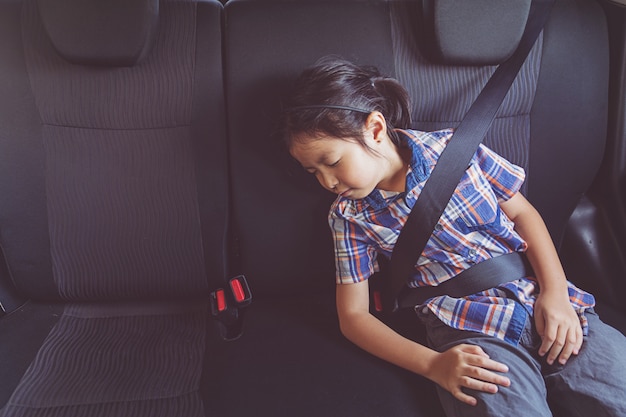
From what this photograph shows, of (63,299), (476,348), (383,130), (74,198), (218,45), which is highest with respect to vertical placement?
(218,45)

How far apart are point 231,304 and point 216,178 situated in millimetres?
314

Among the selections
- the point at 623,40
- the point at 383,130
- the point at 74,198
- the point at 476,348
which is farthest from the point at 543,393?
the point at 74,198

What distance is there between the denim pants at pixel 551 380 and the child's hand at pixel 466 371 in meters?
0.02

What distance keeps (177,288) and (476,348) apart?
29.6 inches

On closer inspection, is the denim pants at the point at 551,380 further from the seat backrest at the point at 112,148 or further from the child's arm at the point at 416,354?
the seat backrest at the point at 112,148

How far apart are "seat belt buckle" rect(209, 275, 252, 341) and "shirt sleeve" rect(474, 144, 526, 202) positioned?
63 centimetres

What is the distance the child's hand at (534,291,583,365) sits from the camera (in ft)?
3.62

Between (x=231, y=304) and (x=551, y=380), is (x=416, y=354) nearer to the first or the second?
(x=551, y=380)

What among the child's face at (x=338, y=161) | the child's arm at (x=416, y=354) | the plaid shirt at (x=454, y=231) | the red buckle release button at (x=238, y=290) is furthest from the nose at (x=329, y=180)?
the red buckle release button at (x=238, y=290)

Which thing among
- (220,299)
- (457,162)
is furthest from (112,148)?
(457,162)

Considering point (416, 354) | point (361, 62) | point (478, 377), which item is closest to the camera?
point (478, 377)

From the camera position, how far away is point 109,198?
1.31 meters

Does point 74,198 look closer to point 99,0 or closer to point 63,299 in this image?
point 63,299

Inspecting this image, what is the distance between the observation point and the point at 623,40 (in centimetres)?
129
